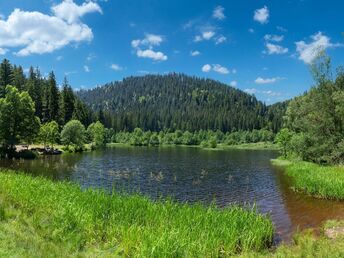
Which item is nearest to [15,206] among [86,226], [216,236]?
[86,226]

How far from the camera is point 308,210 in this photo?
29.7m

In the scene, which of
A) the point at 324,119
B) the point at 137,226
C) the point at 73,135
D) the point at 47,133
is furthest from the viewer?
the point at 73,135

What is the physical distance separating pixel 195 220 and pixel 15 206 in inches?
391

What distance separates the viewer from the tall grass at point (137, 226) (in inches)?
570

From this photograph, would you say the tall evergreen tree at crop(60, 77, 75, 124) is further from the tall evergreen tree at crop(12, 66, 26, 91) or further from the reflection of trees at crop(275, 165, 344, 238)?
the reflection of trees at crop(275, 165, 344, 238)

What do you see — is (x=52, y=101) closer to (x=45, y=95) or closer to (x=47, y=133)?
(x=45, y=95)

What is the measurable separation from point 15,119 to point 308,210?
209 ft

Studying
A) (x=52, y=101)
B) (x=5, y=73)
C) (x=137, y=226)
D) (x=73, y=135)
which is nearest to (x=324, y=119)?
(x=137, y=226)

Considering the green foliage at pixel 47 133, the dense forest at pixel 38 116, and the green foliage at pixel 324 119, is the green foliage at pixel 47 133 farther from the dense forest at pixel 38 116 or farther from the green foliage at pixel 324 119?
the green foliage at pixel 324 119

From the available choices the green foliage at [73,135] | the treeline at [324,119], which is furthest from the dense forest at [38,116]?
the treeline at [324,119]

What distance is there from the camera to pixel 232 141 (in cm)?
19325

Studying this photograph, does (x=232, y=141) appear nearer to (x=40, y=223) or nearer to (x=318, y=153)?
(x=318, y=153)

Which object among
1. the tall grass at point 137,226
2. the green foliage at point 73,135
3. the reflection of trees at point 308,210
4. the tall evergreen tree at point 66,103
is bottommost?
the reflection of trees at point 308,210

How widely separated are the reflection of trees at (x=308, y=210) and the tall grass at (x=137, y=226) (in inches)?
273
